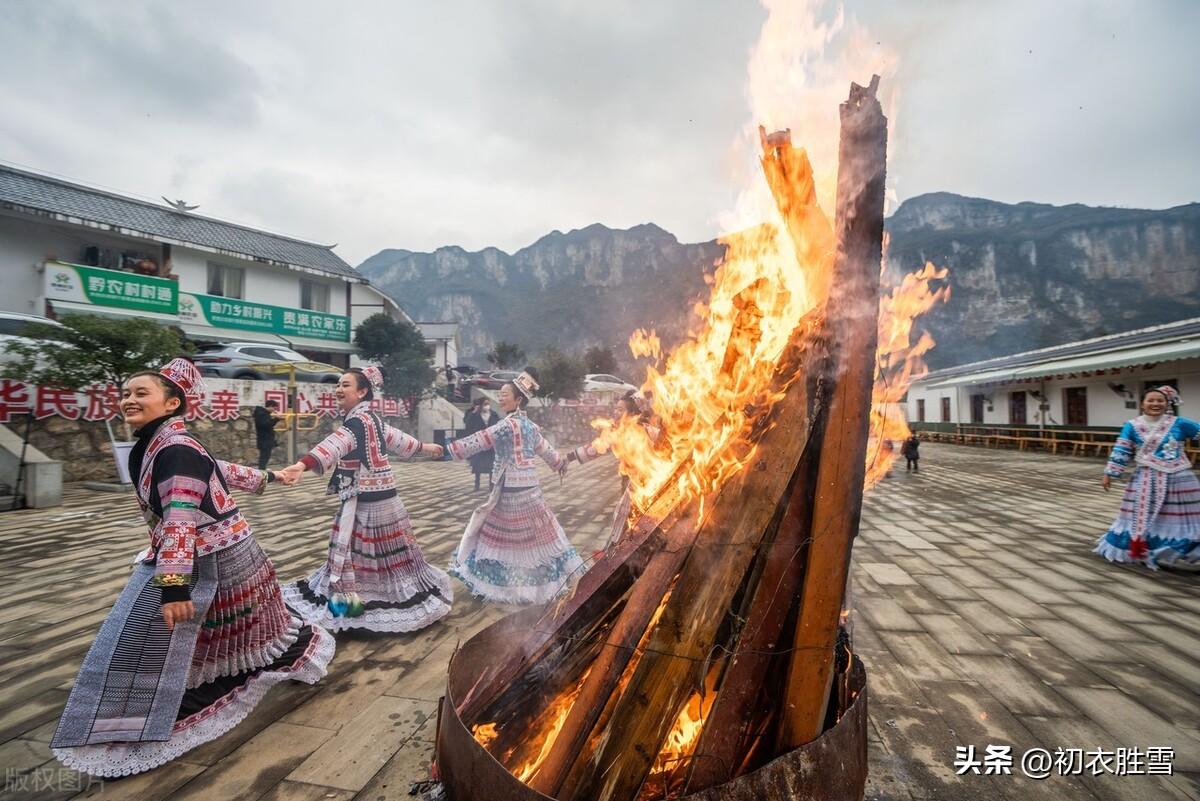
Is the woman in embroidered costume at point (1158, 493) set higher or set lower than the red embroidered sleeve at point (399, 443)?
lower

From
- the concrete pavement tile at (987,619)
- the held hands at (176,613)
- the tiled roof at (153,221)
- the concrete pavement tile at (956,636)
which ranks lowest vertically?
the concrete pavement tile at (987,619)

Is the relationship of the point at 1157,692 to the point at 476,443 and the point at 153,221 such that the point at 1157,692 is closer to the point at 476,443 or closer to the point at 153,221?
the point at 476,443

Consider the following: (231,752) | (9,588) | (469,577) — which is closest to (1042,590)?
(469,577)

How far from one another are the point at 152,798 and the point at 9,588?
4.42 meters

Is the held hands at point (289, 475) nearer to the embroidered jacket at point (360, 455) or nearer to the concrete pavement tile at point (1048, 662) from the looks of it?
the embroidered jacket at point (360, 455)

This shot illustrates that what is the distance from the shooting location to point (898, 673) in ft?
10.9

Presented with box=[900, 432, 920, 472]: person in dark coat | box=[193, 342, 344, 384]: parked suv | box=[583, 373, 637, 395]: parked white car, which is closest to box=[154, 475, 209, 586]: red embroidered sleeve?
box=[193, 342, 344, 384]: parked suv

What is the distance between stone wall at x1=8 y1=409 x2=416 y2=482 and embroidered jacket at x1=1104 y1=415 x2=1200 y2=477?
14.6 meters

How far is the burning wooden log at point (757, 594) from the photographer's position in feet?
5.69

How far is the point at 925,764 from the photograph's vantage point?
2.44 metres

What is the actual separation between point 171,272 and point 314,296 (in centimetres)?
531

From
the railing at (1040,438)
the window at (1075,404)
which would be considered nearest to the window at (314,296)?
the railing at (1040,438)

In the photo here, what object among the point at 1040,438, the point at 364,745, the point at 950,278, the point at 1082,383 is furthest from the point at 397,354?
the point at 950,278

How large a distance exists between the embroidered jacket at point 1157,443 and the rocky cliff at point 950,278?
141 feet
